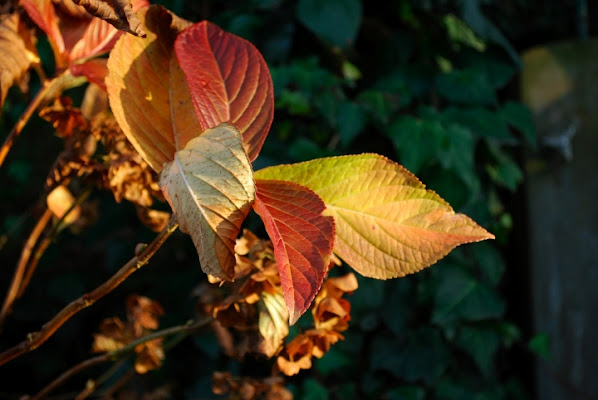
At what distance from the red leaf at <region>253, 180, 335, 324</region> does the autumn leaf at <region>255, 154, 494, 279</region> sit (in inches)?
1.6

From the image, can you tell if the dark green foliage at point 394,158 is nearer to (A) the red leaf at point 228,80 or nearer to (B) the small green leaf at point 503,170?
(B) the small green leaf at point 503,170

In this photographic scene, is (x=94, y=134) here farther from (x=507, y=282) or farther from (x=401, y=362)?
(x=507, y=282)

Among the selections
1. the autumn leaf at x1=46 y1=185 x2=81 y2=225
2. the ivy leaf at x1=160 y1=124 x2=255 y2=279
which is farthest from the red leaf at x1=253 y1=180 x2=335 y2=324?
the autumn leaf at x1=46 y1=185 x2=81 y2=225

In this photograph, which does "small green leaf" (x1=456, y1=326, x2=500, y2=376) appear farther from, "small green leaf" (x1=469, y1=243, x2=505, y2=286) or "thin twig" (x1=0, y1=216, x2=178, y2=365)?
"thin twig" (x1=0, y1=216, x2=178, y2=365)

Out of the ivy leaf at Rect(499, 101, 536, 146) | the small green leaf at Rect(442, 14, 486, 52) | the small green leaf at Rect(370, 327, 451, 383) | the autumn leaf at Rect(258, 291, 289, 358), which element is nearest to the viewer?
the autumn leaf at Rect(258, 291, 289, 358)

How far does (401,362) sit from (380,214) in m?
0.85

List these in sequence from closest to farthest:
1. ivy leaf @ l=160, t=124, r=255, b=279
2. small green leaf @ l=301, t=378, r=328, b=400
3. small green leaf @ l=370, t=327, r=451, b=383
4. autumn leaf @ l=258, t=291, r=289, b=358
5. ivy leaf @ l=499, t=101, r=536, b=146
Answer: ivy leaf @ l=160, t=124, r=255, b=279
autumn leaf @ l=258, t=291, r=289, b=358
small green leaf @ l=301, t=378, r=328, b=400
small green leaf @ l=370, t=327, r=451, b=383
ivy leaf @ l=499, t=101, r=536, b=146

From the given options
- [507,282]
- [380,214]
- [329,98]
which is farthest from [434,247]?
[507,282]

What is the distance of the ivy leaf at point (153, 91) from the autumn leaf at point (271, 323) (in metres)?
0.12

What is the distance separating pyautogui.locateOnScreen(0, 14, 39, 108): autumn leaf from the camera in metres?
0.44

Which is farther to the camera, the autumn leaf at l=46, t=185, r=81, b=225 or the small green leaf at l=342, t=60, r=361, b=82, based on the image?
the small green leaf at l=342, t=60, r=361, b=82

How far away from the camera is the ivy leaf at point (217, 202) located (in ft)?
0.96

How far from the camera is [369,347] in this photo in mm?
1210

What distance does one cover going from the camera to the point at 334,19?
3.69 feet
